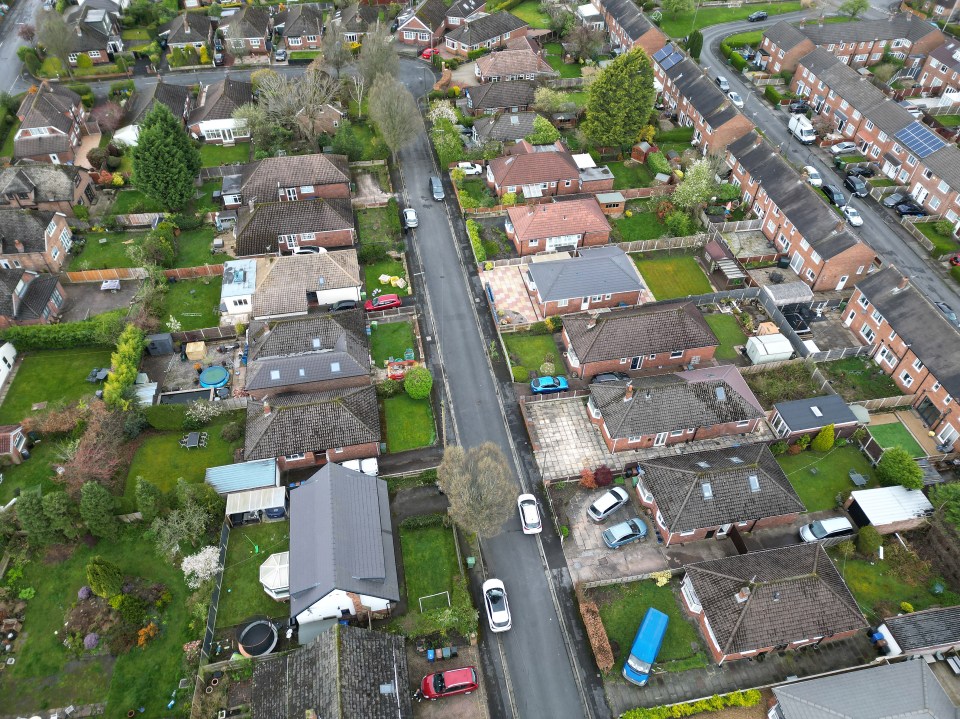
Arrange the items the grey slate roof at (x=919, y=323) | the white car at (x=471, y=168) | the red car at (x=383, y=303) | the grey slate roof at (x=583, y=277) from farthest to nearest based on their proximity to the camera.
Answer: the white car at (x=471, y=168), the red car at (x=383, y=303), the grey slate roof at (x=583, y=277), the grey slate roof at (x=919, y=323)

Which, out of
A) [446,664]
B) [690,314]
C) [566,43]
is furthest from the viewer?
[566,43]

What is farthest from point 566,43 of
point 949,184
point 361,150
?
point 949,184

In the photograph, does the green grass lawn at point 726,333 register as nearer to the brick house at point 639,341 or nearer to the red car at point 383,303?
the brick house at point 639,341

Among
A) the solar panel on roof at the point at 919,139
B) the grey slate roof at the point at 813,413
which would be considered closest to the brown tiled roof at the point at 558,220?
the grey slate roof at the point at 813,413

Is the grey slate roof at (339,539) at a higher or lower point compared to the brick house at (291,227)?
lower

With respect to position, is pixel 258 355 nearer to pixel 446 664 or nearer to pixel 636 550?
pixel 446 664

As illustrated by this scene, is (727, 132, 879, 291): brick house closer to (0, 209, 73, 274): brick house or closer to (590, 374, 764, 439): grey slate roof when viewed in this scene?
(590, 374, 764, 439): grey slate roof
